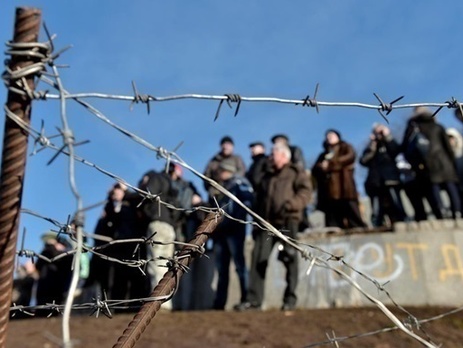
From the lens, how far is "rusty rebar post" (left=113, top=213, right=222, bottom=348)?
161 centimetres

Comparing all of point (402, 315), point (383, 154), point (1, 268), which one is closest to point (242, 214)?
point (402, 315)

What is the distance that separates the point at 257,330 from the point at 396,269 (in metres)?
2.42

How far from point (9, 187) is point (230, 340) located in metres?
4.92

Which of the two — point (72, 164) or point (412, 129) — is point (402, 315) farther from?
point (72, 164)

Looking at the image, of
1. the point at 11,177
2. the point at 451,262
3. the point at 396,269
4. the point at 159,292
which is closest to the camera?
the point at 11,177

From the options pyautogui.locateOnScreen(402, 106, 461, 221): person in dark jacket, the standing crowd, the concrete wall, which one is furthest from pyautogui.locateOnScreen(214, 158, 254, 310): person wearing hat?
pyautogui.locateOnScreen(402, 106, 461, 221): person in dark jacket

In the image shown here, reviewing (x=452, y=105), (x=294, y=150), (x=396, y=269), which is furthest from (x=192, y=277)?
(x=452, y=105)

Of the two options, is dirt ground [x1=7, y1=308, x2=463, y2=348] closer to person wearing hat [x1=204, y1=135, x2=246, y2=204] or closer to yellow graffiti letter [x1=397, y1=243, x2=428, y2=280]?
yellow graffiti letter [x1=397, y1=243, x2=428, y2=280]

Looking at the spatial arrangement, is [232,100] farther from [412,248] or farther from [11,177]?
[412,248]

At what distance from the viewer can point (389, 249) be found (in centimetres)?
811

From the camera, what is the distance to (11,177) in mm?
1459

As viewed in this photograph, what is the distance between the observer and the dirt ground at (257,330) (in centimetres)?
596

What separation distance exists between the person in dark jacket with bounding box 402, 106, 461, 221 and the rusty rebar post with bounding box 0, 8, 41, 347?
7.07m

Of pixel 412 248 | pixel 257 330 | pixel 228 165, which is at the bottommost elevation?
pixel 257 330
